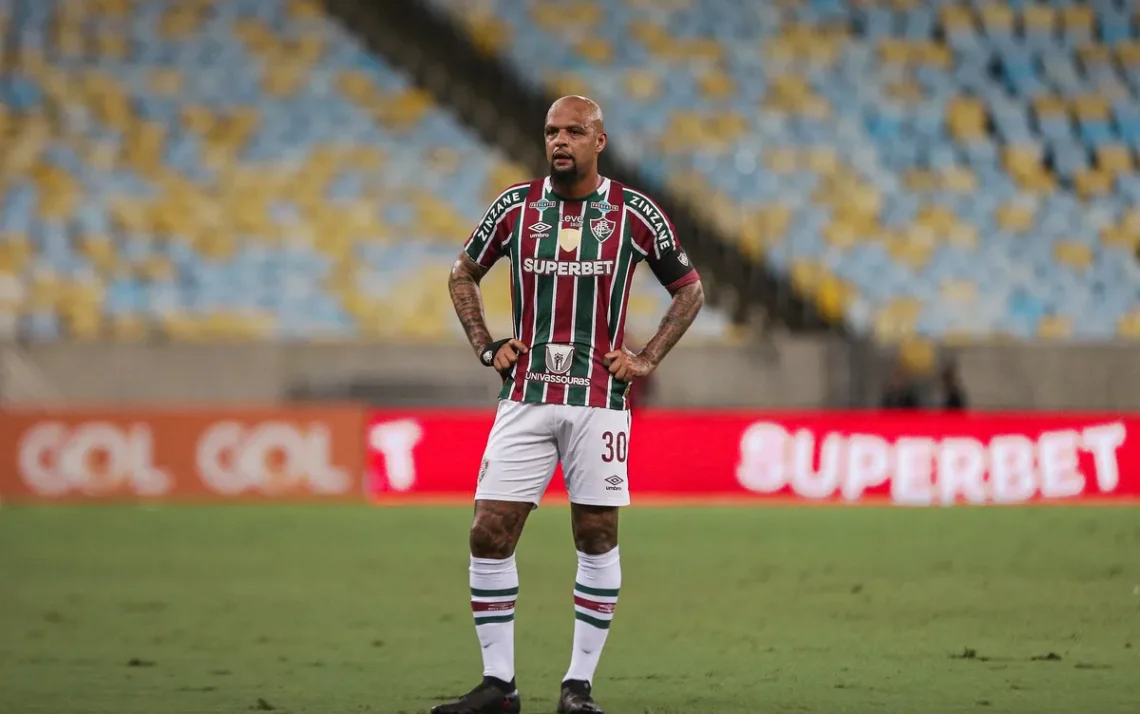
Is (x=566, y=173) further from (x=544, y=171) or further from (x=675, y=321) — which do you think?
(x=544, y=171)

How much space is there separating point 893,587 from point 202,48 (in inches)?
568

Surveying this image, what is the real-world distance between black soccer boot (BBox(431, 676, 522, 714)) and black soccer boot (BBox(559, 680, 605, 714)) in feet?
0.57

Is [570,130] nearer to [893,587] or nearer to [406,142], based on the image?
[893,587]

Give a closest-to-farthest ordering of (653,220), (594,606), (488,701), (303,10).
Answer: (488,701)
(594,606)
(653,220)
(303,10)

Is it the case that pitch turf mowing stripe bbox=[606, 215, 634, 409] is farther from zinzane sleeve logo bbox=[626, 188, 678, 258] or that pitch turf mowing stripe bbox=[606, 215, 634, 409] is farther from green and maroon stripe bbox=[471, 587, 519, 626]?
green and maroon stripe bbox=[471, 587, 519, 626]

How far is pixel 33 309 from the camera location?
19.3 m

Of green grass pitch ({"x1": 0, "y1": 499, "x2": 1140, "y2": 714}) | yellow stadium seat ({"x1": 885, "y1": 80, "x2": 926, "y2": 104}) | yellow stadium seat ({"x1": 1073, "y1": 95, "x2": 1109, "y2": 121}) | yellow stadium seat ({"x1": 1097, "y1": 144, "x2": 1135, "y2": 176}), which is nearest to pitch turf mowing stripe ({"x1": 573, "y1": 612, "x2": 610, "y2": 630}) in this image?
green grass pitch ({"x1": 0, "y1": 499, "x2": 1140, "y2": 714})

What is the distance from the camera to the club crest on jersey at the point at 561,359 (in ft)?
20.6

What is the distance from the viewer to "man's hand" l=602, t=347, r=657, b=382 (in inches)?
248

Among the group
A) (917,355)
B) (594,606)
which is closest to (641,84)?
(917,355)

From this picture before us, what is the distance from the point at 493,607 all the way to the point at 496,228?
4.68 ft

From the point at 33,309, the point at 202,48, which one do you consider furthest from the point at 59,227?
the point at 202,48

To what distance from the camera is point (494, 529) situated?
6.25m

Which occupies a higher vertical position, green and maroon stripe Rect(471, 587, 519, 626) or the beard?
the beard
